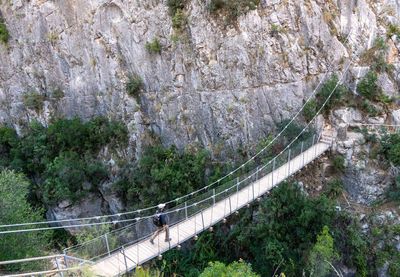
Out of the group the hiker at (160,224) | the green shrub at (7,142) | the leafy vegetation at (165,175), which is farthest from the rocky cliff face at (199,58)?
the hiker at (160,224)

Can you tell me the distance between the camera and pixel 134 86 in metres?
14.8

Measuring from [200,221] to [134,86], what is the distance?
7.28 metres

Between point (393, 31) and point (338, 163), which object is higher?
point (393, 31)

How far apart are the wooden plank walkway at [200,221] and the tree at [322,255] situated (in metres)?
1.92

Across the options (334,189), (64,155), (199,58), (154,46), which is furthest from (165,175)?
(334,189)

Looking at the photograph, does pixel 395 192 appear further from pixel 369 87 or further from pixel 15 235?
pixel 15 235

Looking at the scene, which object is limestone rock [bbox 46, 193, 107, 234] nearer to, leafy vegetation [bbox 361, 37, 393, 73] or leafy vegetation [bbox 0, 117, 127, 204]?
leafy vegetation [bbox 0, 117, 127, 204]

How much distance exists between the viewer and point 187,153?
13.8 m

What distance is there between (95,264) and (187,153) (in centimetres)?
698

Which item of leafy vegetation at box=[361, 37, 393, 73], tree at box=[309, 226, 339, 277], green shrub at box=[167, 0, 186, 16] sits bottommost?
tree at box=[309, 226, 339, 277]

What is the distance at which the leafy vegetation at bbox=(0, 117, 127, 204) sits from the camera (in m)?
15.2

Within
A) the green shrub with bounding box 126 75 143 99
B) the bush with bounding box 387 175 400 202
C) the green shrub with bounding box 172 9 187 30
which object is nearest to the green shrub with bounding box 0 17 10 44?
the green shrub with bounding box 126 75 143 99

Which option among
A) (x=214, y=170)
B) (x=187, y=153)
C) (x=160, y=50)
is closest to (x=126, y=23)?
(x=160, y=50)

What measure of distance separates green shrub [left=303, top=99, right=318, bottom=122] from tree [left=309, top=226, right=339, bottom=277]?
13.3 ft
